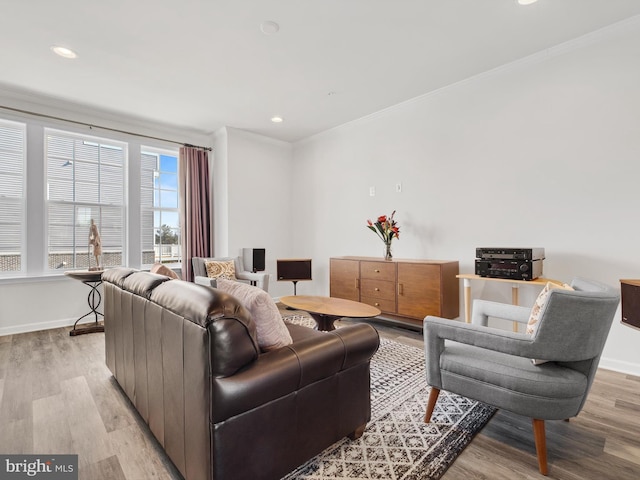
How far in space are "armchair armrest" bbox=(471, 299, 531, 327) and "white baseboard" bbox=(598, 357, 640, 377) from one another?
1250mm

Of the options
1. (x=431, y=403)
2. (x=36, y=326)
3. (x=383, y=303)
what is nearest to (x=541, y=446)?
(x=431, y=403)

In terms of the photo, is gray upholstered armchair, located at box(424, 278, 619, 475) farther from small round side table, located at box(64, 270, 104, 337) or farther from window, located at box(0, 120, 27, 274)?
window, located at box(0, 120, 27, 274)

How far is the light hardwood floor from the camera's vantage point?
1.50 m

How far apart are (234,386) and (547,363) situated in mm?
1526

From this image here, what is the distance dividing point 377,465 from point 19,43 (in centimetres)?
418

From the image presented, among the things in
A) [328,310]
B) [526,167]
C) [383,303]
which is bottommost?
[383,303]

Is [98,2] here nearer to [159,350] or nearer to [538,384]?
[159,350]

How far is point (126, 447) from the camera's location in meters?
1.66

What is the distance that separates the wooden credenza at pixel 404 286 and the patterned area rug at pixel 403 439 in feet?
3.55

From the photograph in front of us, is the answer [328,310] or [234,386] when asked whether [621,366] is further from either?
[234,386]

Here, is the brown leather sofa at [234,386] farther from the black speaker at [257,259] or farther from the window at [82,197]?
the window at [82,197]

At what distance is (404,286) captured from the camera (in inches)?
140

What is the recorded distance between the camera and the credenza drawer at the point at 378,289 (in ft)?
12.1

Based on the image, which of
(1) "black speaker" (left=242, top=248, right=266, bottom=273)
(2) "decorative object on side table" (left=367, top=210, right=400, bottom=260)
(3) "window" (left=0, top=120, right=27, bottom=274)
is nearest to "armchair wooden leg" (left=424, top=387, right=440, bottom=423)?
(2) "decorative object on side table" (left=367, top=210, right=400, bottom=260)
